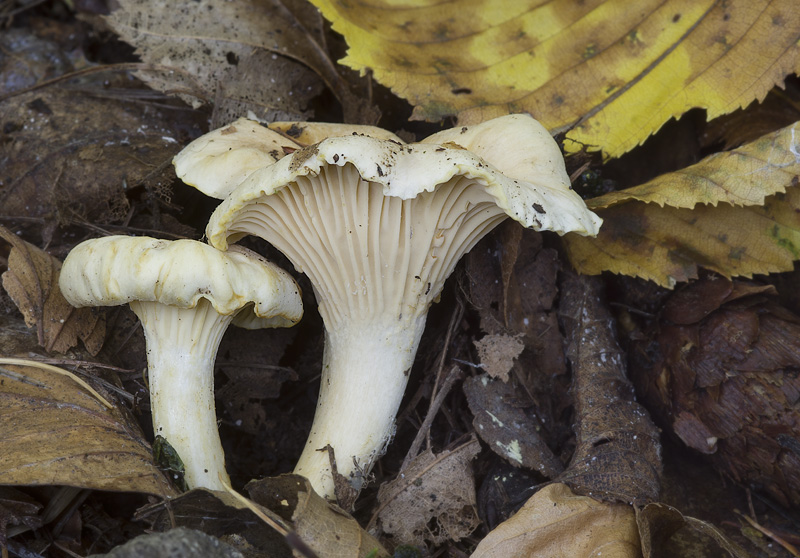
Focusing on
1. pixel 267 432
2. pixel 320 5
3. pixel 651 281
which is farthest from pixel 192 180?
pixel 651 281

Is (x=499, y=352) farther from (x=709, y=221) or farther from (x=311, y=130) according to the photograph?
(x=311, y=130)

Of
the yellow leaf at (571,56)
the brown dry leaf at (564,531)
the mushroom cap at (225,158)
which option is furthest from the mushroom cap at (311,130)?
Result: the brown dry leaf at (564,531)

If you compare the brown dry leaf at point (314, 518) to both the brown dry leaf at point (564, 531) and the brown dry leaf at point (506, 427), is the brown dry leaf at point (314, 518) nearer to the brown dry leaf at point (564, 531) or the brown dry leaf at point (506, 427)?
the brown dry leaf at point (564, 531)

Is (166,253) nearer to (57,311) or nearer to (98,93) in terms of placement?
(57,311)

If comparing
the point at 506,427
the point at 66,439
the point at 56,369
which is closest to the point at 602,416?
the point at 506,427

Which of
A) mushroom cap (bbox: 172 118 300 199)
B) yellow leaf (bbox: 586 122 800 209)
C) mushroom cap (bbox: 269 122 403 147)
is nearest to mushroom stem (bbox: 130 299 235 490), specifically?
mushroom cap (bbox: 172 118 300 199)
